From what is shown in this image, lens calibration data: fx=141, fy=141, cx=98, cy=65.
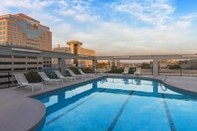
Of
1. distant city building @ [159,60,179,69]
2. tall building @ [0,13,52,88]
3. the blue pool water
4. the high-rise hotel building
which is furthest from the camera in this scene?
the high-rise hotel building

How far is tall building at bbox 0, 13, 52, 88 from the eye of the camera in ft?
250

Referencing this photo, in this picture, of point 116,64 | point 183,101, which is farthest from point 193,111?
point 116,64

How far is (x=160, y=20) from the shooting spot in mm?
12422

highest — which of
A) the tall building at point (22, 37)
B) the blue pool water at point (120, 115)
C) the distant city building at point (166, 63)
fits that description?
the tall building at point (22, 37)

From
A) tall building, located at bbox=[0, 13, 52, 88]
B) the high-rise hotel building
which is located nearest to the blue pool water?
tall building, located at bbox=[0, 13, 52, 88]

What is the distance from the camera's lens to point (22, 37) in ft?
313

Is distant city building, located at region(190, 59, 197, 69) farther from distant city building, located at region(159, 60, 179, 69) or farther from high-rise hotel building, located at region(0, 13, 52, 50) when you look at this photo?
high-rise hotel building, located at region(0, 13, 52, 50)

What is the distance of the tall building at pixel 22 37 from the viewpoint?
7625 centimetres

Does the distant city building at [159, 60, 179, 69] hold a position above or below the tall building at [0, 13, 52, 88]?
below

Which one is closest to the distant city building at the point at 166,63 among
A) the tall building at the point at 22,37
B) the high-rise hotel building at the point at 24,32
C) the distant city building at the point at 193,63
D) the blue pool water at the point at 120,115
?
the distant city building at the point at 193,63

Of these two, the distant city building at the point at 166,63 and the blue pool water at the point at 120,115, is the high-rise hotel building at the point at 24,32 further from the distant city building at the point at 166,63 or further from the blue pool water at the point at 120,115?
the blue pool water at the point at 120,115

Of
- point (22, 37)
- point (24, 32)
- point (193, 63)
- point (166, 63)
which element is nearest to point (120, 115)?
point (166, 63)

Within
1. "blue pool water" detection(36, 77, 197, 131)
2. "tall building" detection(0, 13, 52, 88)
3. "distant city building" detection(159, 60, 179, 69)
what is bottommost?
"blue pool water" detection(36, 77, 197, 131)

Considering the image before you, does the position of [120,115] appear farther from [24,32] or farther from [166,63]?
[24,32]
